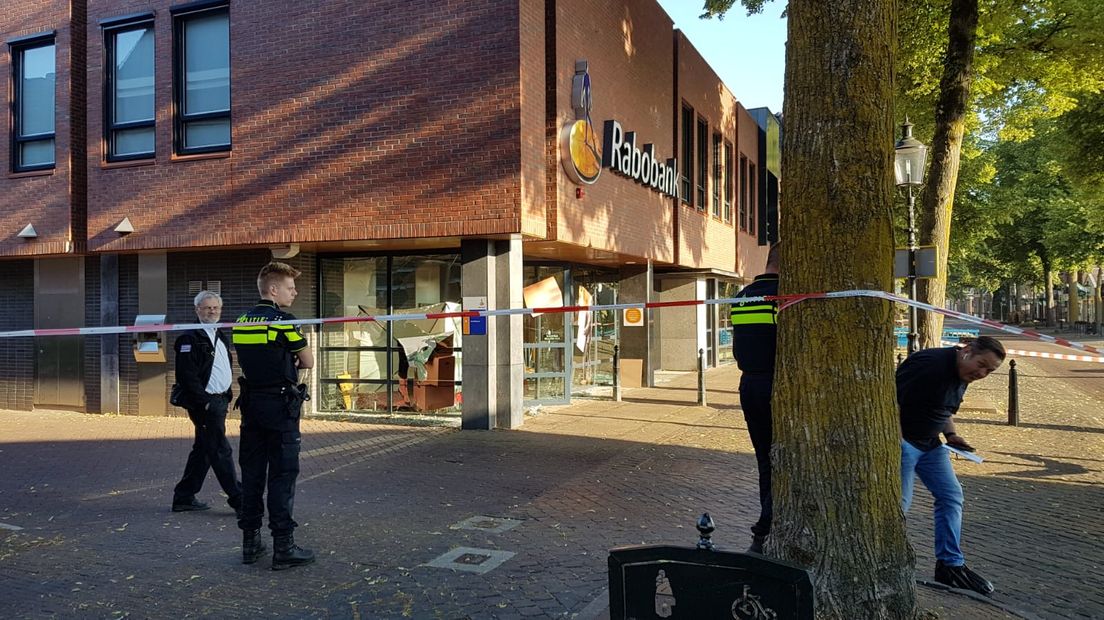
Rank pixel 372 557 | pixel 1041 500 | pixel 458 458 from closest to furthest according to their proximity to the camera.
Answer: pixel 372 557 < pixel 1041 500 < pixel 458 458

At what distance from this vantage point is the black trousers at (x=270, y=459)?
17.5 ft

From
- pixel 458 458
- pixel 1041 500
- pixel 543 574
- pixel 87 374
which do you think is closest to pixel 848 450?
pixel 543 574

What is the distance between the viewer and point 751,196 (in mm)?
25984

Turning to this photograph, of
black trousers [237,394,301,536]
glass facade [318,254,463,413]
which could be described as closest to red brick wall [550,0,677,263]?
glass facade [318,254,463,413]

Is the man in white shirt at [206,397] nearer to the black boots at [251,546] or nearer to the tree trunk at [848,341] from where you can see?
the black boots at [251,546]

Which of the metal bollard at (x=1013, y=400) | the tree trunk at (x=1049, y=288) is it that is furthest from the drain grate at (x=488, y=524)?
the tree trunk at (x=1049, y=288)

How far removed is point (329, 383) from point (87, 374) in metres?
4.36

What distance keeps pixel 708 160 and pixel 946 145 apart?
28.5ft

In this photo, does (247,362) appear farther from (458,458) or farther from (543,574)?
(458,458)

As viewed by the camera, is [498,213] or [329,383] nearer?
[498,213]

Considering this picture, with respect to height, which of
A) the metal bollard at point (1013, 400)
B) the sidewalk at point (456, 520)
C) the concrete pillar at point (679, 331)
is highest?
the concrete pillar at point (679, 331)

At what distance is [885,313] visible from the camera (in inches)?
145

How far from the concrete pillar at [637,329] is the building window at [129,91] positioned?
9.25 m

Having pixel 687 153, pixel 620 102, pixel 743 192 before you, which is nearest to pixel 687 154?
pixel 687 153
